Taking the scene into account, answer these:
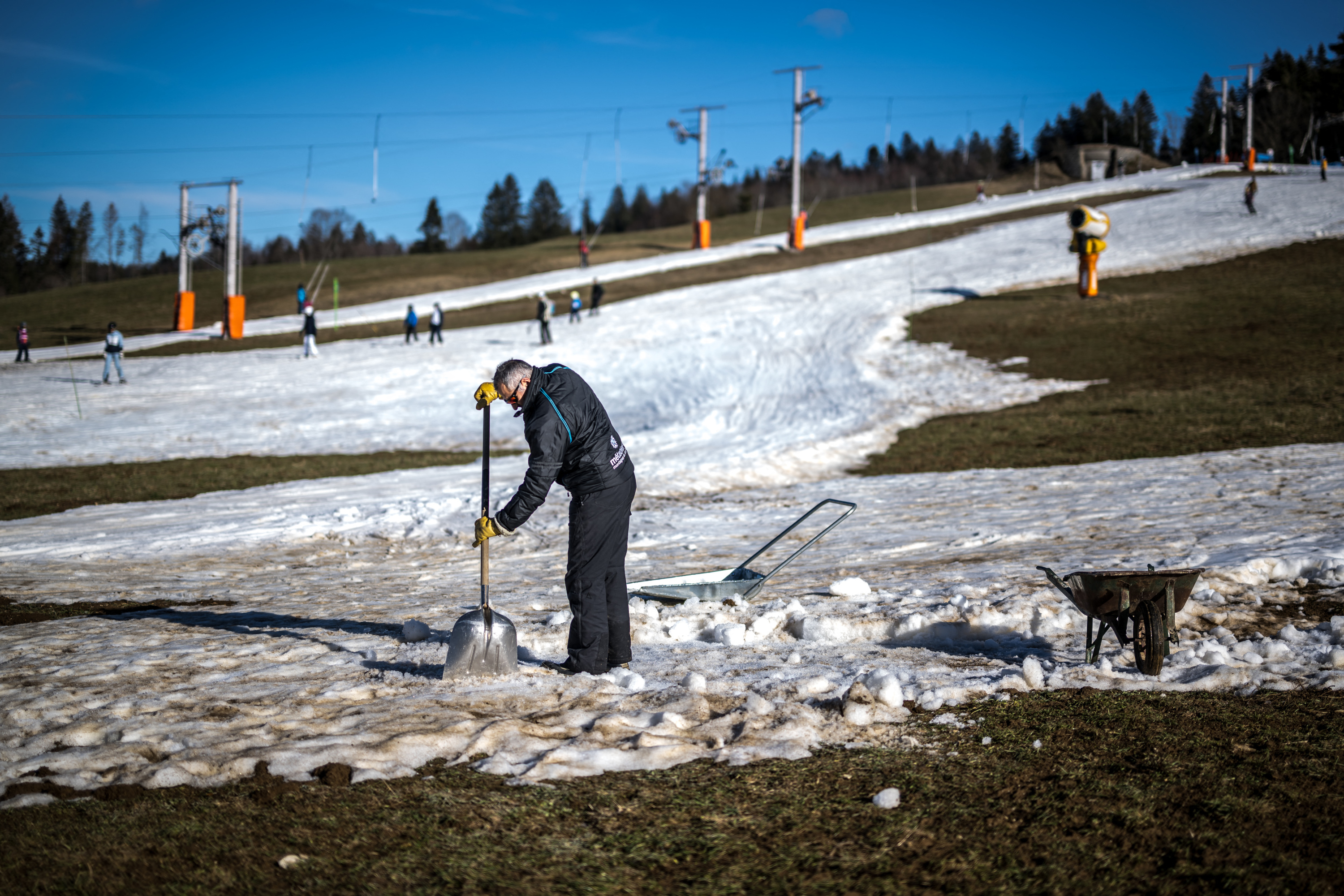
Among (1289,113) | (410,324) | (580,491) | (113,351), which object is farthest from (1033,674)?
(1289,113)

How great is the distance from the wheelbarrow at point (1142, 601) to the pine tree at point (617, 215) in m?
143

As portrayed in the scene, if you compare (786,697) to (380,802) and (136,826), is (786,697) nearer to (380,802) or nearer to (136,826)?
(380,802)

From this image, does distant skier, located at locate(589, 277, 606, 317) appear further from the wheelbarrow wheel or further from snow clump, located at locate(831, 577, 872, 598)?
the wheelbarrow wheel

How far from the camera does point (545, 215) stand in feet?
438

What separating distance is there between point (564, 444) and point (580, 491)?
0.36 m

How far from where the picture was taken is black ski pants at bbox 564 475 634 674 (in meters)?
6.01

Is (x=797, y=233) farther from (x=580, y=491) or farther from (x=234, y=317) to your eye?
(x=580, y=491)

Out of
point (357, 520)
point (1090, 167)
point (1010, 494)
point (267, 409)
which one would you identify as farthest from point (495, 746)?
point (1090, 167)

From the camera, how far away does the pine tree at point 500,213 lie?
132 meters

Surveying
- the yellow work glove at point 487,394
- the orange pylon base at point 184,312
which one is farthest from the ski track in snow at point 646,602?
the orange pylon base at point 184,312

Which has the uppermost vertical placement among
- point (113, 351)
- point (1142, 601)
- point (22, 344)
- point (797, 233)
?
point (797, 233)

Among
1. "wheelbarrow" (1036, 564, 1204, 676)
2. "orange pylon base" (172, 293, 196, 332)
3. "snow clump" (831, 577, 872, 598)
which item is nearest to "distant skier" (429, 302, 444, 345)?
"orange pylon base" (172, 293, 196, 332)

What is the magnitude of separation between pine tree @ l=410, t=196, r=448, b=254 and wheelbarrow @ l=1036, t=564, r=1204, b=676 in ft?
421

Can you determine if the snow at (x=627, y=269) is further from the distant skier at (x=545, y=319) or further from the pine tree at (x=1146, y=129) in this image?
the pine tree at (x=1146, y=129)
